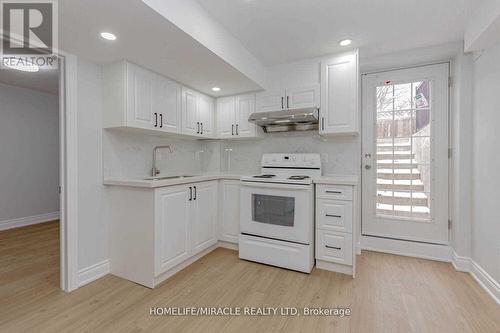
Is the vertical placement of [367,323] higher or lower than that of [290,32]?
lower

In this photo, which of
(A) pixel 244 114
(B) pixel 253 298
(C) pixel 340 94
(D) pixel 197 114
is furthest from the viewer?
(A) pixel 244 114

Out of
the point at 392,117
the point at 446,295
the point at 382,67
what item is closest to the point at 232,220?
the point at 446,295

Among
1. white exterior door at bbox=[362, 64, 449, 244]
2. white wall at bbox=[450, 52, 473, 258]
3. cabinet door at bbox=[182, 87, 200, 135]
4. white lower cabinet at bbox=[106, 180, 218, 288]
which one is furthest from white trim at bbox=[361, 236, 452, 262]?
cabinet door at bbox=[182, 87, 200, 135]

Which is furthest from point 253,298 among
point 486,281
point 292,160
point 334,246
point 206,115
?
point 206,115

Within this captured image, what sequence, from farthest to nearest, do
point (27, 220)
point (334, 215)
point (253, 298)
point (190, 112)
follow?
point (27, 220) → point (190, 112) → point (334, 215) → point (253, 298)

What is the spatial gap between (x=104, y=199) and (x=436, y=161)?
3677mm

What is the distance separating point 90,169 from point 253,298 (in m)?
1.89

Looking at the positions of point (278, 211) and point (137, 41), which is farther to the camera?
point (278, 211)

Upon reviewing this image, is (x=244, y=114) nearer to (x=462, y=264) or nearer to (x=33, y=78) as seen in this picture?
(x=462, y=264)

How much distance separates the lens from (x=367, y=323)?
1.61 meters

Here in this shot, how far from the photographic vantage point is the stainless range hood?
255cm

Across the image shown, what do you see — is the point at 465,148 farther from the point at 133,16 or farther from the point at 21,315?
the point at 21,315

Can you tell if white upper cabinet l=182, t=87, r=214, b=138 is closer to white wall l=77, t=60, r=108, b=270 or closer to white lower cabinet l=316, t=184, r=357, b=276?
white wall l=77, t=60, r=108, b=270

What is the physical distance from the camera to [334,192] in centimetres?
233
